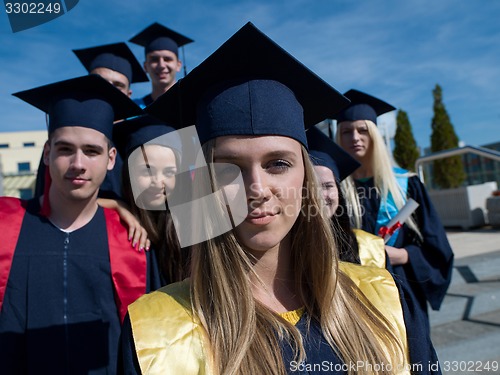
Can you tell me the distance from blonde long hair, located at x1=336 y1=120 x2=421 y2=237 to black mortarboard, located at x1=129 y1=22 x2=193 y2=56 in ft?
8.30

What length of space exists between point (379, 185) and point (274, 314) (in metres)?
1.92

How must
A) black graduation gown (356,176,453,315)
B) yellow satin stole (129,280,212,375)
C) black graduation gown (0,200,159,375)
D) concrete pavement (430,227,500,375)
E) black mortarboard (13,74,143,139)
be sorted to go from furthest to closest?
concrete pavement (430,227,500,375)
black graduation gown (356,176,453,315)
black mortarboard (13,74,143,139)
black graduation gown (0,200,159,375)
yellow satin stole (129,280,212,375)

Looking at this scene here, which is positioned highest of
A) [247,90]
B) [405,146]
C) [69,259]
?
[405,146]

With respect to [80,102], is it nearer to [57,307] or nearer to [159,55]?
[57,307]

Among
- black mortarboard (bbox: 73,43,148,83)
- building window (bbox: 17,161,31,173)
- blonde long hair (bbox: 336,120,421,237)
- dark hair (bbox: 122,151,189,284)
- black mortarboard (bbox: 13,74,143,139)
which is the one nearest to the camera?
black mortarboard (bbox: 13,74,143,139)

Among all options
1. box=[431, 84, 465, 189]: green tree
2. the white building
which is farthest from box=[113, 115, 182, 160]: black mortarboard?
the white building

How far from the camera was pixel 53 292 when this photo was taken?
1.99m

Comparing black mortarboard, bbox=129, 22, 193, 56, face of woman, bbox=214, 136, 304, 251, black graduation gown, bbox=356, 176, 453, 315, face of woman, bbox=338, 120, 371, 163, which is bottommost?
black graduation gown, bbox=356, 176, 453, 315

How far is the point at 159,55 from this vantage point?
175 inches

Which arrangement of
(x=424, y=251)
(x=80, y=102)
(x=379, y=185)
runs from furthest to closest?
(x=379, y=185) → (x=424, y=251) → (x=80, y=102)

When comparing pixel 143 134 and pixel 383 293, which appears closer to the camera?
pixel 383 293

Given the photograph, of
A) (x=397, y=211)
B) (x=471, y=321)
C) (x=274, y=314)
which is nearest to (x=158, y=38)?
(x=397, y=211)

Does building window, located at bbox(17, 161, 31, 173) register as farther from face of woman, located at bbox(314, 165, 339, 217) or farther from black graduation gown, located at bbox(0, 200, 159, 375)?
face of woman, located at bbox(314, 165, 339, 217)

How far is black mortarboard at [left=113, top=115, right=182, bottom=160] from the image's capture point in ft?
8.57
